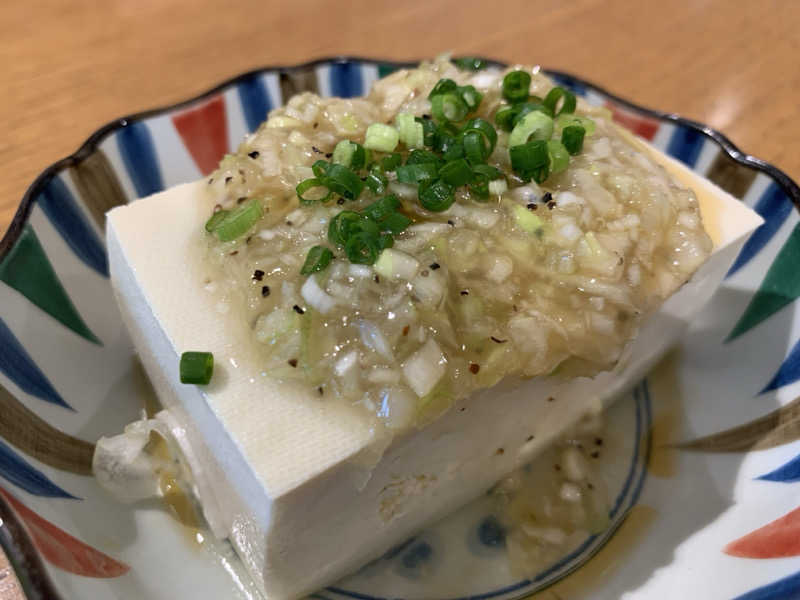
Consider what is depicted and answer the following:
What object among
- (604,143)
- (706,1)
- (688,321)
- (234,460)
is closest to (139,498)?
(234,460)

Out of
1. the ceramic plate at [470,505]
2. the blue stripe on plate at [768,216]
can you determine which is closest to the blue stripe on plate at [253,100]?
the ceramic plate at [470,505]

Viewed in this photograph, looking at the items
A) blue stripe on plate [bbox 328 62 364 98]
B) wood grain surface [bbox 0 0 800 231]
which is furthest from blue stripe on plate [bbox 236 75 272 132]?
wood grain surface [bbox 0 0 800 231]

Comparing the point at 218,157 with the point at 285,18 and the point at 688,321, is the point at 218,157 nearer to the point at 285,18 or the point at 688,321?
the point at 285,18

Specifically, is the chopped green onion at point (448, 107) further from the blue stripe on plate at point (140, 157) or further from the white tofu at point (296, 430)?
the blue stripe on plate at point (140, 157)

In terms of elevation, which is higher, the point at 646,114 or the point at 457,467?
the point at 646,114

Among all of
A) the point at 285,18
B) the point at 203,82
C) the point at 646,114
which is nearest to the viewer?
the point at 646,114

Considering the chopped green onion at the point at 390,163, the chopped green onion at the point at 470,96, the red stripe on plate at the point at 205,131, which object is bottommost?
the red stripe on plate at the point at 205,131
